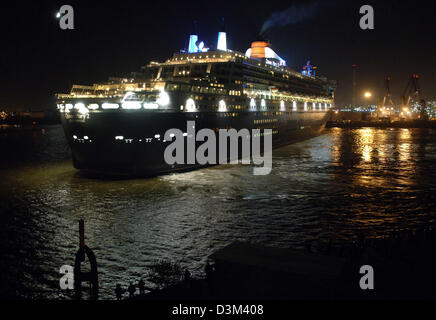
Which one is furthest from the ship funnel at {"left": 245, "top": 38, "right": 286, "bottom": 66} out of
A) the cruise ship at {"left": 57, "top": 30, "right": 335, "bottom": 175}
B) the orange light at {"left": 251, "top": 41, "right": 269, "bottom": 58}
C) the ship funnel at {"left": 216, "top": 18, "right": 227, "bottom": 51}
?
the ship funnel at {"left": 216, "top": 18, "right": 227, "bottom": 51}

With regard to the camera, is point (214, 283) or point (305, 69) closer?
point (214, 283)

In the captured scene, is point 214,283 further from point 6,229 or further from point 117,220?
point 6,229

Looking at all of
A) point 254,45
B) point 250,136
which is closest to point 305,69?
point 254,45

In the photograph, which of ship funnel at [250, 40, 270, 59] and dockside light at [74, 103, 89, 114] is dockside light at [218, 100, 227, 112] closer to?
dockside light at [74, 103, 89, 114]

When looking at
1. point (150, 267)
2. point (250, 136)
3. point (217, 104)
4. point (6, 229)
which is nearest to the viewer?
point (150, 267)

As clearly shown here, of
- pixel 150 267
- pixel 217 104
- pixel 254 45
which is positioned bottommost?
pixel 150 267

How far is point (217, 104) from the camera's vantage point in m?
34.4

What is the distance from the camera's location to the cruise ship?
2692 cm

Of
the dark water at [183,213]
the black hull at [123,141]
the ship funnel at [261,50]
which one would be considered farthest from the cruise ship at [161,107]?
the ship funnel at [261,50]

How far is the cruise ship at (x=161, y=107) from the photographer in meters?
26.9

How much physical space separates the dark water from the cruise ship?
2123mm

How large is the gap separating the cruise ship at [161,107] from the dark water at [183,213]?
83.6 inches
